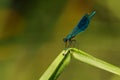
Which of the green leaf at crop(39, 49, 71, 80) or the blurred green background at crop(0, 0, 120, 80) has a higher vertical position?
the blurred green background at crop(0, 0, 120, 80)

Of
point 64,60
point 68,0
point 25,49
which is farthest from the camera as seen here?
point 68,0

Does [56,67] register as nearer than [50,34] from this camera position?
Yes

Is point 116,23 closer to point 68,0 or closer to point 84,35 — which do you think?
point 84,35

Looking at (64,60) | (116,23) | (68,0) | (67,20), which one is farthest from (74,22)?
(64,60)

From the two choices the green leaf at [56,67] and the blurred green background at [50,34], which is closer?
the green leaf at [56,67]

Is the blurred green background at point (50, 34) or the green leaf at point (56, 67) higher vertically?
the blurred green background at point (50, 34)

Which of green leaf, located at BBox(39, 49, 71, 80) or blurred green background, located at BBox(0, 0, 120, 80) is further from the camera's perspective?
blurred green background, located at BBox(0, 0, 120, 80)

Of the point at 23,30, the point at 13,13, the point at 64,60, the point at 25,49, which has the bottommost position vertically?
the point at 64,60

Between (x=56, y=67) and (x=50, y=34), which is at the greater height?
(x=50, y=34)
